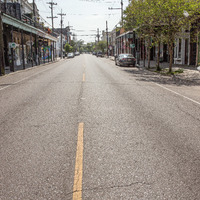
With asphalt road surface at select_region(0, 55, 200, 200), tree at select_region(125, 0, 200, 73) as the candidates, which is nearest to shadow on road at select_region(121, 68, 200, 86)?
tree at select_region(125, 0, 200, 73)

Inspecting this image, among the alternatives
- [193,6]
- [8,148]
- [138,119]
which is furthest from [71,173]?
[193,6]

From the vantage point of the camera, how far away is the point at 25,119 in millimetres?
6395

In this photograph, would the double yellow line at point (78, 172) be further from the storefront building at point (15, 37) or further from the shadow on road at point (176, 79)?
the storefront building at point (15, 37)

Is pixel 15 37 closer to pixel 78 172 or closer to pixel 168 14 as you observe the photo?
pixel 168 14

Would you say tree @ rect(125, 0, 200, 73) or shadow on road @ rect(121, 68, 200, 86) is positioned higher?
tree @ rect(125, 0, 200, 73)

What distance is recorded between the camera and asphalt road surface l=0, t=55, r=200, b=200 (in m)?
3.14

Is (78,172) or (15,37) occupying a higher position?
(15,37)

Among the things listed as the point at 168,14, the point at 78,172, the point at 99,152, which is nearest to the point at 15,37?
the point at 168,14

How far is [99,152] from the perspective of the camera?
4254 millimetres

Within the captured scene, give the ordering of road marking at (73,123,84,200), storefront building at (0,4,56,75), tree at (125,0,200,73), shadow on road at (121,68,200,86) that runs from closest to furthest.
Result: road marking at (73,123,84,200)
shadow on road at (121,68,200,86)
tree at (125,0,200,73)
storefront building at (0,4,56,75)

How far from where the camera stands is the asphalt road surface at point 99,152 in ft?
10.3

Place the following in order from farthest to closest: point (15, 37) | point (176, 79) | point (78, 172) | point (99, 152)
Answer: point (15, 37) < point (176, 79) < point (99, 152) < point (78, 172)

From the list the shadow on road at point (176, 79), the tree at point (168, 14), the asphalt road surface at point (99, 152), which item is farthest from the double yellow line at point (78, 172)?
the tree at point (168, 14)

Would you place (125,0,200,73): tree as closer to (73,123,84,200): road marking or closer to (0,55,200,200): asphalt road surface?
(0,55,200,200): asphalt road surface
